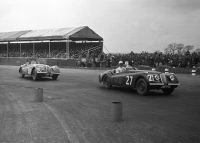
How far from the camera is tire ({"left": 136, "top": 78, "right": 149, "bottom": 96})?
9.45 meters

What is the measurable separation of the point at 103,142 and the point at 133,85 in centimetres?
591

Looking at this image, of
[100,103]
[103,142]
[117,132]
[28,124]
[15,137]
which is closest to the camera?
[103,142]

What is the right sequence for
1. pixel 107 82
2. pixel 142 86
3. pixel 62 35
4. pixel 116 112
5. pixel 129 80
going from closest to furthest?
pixel 116 112 < pixel 142 86 < pixel 129 80 < pixel 107 82 < pixel 62 35

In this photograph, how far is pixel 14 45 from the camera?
51062mm

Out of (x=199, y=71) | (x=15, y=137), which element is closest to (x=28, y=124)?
(x=15, y=137)

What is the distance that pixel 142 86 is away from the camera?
9.79 m

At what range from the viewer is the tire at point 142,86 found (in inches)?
372

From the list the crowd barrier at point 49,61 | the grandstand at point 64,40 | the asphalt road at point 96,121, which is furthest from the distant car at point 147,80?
the grandstand at point 64,40

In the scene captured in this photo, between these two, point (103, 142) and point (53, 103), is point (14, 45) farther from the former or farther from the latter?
point (103, 142)

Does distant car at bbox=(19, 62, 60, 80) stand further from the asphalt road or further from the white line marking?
the white line marking

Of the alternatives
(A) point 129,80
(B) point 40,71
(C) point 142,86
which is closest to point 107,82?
(A) point 129,80

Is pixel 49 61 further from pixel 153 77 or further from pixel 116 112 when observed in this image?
pixel 116 112

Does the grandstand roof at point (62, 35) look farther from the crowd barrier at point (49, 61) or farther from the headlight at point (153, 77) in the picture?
the headlight at point (153, 77)

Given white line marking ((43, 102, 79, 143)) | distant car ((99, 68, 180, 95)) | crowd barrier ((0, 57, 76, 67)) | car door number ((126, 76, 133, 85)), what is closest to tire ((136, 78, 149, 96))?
distant car ((99, 68, 180, 95))
